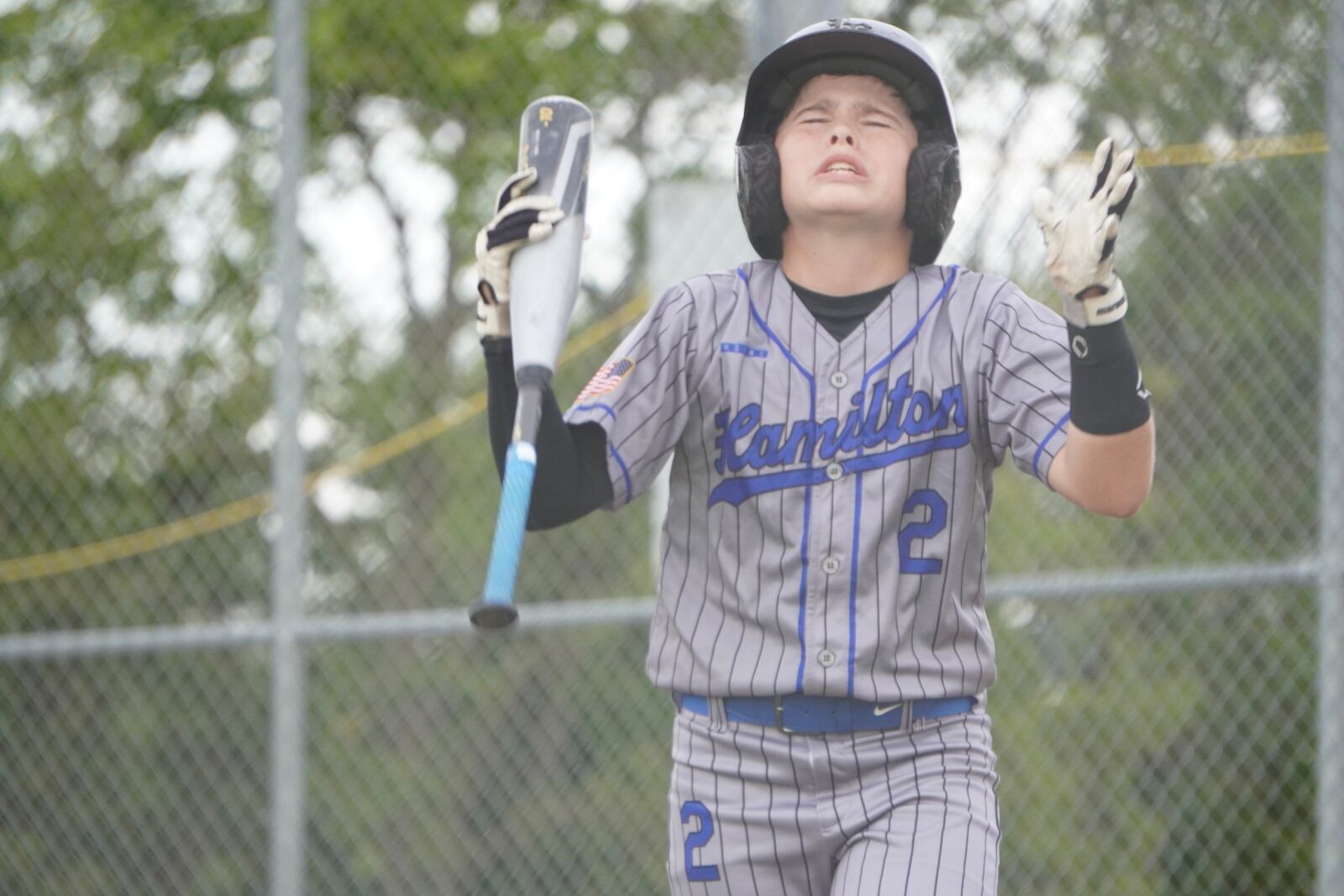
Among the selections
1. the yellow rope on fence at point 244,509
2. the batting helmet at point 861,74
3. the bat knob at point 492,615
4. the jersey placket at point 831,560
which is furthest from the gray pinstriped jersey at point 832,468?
the yellow rope on fence at point 244,509

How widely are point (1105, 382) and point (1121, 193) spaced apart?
251 mm

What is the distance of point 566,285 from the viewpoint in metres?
2.06

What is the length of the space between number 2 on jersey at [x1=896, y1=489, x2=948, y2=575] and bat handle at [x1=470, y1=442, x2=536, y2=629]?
534mm

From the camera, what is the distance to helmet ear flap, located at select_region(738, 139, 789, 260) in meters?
2.33

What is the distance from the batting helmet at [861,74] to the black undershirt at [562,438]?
0.39ft

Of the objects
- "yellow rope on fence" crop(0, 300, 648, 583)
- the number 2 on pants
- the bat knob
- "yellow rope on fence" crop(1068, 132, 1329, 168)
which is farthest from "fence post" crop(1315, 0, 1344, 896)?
the bat knob

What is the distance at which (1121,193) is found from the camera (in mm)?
1783

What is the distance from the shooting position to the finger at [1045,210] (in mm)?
1838

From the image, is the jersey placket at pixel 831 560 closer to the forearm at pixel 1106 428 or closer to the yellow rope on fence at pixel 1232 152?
the forearm at pixel 1106 428

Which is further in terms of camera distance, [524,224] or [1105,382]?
[524,224]

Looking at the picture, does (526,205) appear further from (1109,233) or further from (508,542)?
(1109,233)

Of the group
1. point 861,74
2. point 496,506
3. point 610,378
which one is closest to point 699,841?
point 610,378

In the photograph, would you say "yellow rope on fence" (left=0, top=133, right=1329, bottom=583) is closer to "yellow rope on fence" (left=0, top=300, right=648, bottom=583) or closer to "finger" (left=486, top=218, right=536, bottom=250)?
"yellow rope on fence" (left=0, top=300, right=648, bottom=583)

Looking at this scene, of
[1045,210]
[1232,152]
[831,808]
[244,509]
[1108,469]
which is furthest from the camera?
[244,509]
